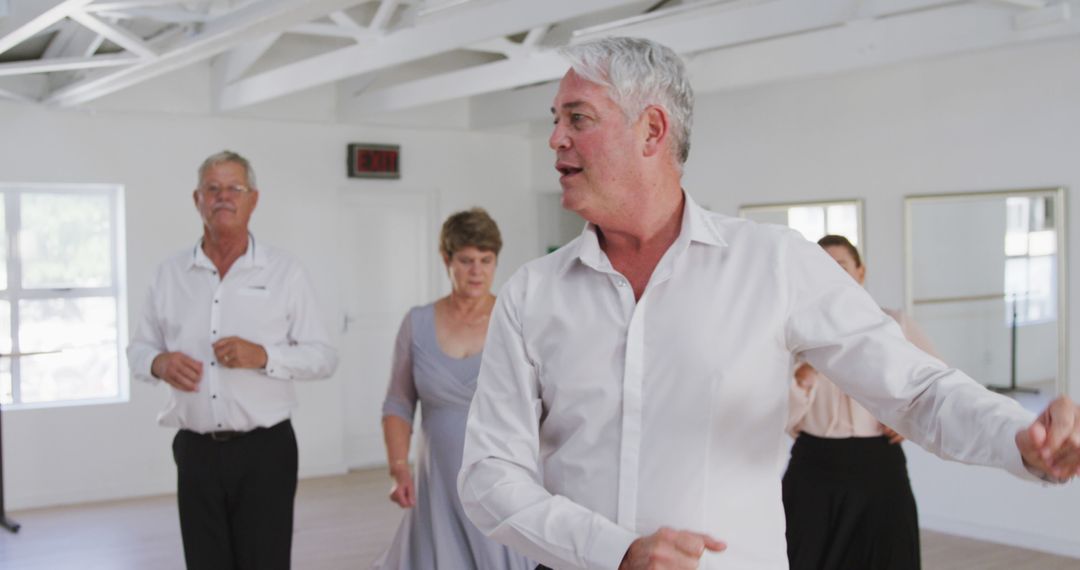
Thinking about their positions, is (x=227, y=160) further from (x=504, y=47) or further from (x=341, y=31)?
(x=504, y=47)

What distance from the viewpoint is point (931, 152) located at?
669 cm

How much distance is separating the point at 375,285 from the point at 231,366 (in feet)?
17.9

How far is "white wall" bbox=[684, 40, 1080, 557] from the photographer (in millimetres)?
6160

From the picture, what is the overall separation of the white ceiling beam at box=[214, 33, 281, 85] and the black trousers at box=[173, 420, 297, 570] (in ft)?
13.6

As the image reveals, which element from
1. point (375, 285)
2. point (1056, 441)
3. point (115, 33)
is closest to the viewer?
point (1056, 441)

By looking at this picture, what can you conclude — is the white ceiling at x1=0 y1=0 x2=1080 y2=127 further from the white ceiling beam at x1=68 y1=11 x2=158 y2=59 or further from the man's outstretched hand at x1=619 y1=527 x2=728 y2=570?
the man's outstretched hand at x1=619 y1=527 x2=728 y2=570

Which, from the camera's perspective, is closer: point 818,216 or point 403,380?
point 403,380

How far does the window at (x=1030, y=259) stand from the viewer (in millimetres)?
6234

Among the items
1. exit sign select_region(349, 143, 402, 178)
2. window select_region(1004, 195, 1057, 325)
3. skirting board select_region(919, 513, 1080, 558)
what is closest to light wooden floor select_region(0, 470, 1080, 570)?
skirting board select_region(919, 513, 1080, 558)

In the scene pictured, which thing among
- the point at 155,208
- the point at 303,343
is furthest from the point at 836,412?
the point at 155,208

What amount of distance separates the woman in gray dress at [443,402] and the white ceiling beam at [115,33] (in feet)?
7.04

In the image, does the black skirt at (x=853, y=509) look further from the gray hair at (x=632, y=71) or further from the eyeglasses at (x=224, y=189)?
the gray hair at (x=632, y=71)

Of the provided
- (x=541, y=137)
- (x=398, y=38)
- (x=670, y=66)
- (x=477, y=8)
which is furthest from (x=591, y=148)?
(x=541, y=137)

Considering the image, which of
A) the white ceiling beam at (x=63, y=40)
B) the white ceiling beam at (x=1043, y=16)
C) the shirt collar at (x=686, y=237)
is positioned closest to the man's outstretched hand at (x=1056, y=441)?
the shirt collar at (x=686, y=237)
